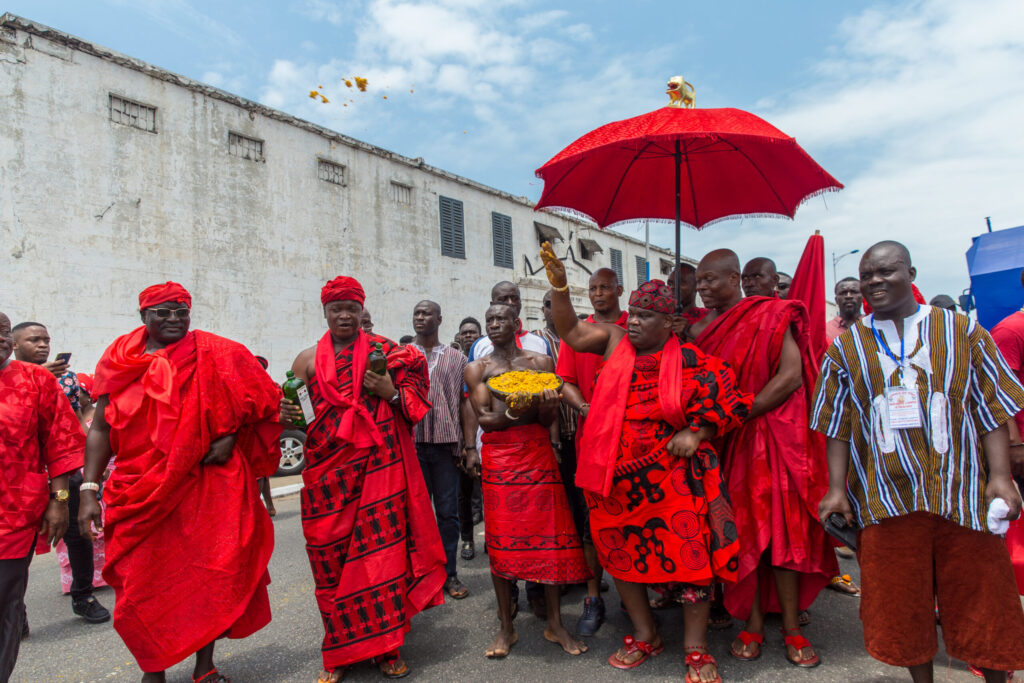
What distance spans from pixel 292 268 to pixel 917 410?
12434 mm

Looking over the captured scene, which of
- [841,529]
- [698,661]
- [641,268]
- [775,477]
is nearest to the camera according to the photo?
[841,529]

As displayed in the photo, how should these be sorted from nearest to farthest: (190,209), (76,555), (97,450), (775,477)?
(97,450), (775,477), (76,555), (190,209)

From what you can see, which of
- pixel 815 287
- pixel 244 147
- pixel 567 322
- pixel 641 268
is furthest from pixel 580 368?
pixel 641 268

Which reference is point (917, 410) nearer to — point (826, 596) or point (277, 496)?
point (826, 596)

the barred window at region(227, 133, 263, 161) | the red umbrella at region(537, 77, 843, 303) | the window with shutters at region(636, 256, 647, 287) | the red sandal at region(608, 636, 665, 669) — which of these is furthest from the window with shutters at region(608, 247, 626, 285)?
the red sandal at region(608, 636, 665, 669)

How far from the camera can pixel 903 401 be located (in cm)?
266

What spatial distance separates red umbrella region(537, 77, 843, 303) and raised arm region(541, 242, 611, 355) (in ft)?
2.21

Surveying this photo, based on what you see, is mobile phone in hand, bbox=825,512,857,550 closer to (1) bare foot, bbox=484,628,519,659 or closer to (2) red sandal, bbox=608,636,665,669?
(2) red sandal, bbox=608,636,665,669

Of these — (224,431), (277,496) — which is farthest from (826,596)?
(277,496)

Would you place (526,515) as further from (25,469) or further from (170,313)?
(25,469)

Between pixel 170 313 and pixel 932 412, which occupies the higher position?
pixel 170 313

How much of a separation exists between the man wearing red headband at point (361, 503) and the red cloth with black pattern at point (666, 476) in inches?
43.1

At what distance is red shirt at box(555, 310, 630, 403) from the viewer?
4.12 m

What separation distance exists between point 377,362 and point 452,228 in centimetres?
1420
